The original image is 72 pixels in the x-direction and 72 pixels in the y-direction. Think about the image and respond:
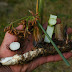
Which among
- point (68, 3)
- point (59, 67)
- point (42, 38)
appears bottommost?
point (59, 67)

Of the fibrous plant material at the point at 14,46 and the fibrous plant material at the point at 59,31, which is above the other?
the fibrous plant material at the point at 59,31

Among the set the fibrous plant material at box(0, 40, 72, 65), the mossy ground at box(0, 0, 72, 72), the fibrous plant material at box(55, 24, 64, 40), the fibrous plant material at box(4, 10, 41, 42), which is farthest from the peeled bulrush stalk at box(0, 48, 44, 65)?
the mossy ground at box(0, 0, 72, 72)

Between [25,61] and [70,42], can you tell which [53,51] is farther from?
[25,61]

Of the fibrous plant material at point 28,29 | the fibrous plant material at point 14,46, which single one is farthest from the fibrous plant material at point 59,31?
the fibrous plant material at point 14,46

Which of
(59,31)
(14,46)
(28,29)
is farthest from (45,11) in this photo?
(14,46)

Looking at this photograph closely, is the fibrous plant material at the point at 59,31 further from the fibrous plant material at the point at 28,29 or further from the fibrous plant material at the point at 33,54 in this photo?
the fibrous plant material at the point at 28,29

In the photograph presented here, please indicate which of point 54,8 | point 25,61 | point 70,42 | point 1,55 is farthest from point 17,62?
point 54,8

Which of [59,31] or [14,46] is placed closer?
[14,46]

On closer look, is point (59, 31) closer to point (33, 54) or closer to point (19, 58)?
point (33, 54)
